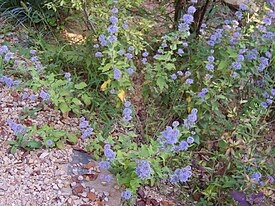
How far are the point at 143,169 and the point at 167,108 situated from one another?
1216 millimetres

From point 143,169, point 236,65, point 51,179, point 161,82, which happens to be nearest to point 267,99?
point 236,65

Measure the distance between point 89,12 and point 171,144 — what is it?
1754 mm

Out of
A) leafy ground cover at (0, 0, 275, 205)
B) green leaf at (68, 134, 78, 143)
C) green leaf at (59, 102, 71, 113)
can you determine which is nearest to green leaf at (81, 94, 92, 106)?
leafy ground cover at (0, 0, 275, 205)

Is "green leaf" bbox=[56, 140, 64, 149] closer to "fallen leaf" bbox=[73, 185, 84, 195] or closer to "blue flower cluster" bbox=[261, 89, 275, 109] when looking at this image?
"fallen leaf" bbox=[73, 185, 84, 195]

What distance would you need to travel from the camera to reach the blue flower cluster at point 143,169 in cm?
199

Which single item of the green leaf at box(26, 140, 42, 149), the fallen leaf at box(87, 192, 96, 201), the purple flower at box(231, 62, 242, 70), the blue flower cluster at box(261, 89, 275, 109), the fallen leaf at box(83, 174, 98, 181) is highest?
the purple flower at box(231, 62, 242, 70)

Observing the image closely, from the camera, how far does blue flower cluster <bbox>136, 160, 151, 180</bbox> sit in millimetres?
1988

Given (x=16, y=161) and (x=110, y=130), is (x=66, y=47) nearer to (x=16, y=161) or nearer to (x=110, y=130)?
(x=110, y=130)

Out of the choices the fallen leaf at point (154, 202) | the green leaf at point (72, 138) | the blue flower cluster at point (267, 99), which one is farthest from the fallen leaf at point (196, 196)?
the green leaf at point (72, 138)

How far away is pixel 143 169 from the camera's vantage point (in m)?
1.99

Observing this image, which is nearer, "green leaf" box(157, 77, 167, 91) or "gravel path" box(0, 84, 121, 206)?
"gravel path" box(0, 84, 121, 206)

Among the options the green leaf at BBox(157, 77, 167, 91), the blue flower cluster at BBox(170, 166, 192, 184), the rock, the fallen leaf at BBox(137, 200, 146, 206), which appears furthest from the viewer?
the green leaf at BBox(157, 77, 167, 91)

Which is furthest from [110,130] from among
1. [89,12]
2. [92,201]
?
[89,12]

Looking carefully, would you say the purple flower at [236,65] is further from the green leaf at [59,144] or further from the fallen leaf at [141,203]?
the green leaf at [59,144]
